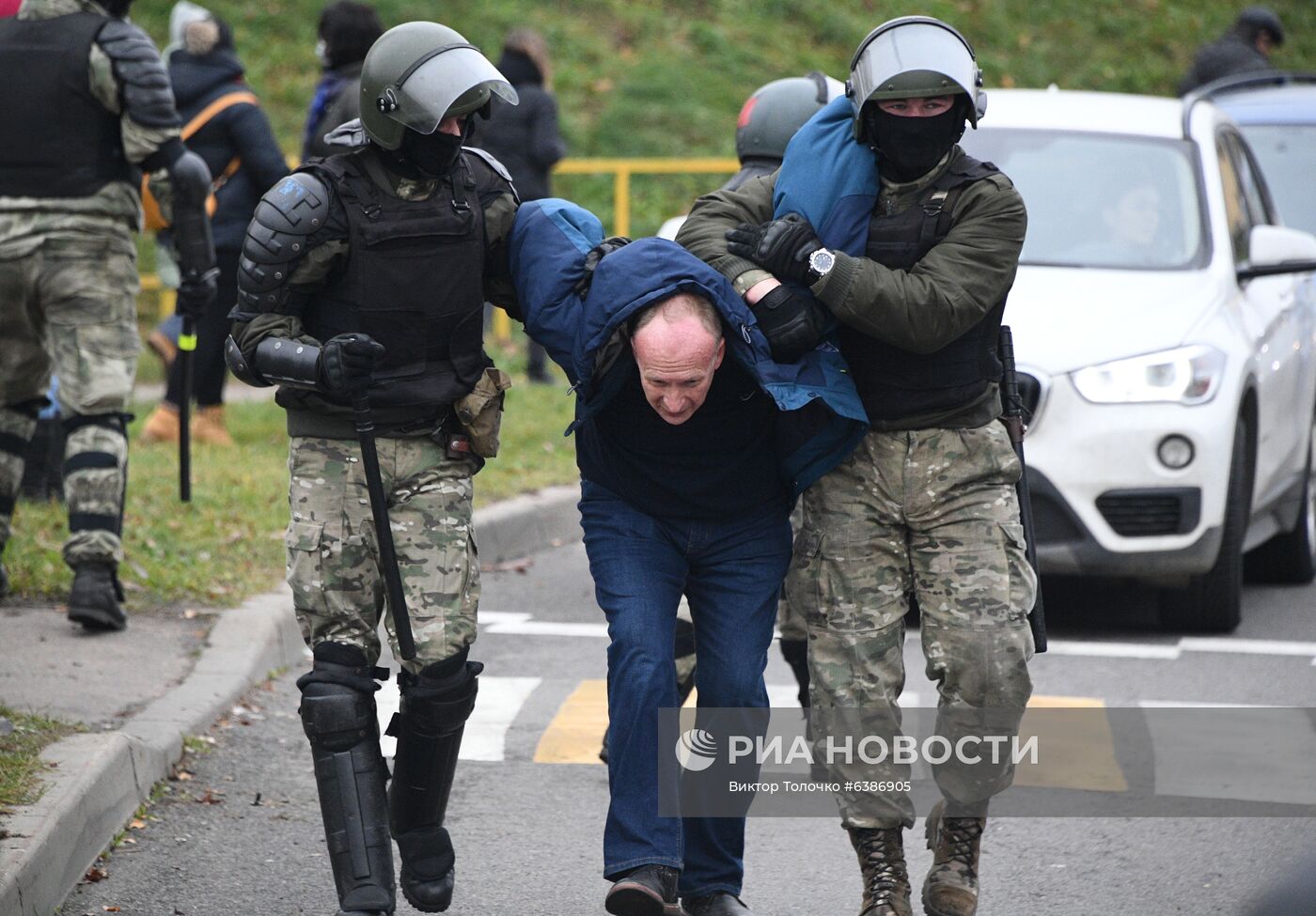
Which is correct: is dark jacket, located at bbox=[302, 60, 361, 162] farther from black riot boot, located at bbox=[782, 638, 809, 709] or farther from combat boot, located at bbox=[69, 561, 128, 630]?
black riot boot, located at bbox=[782, 638, 809, 709]

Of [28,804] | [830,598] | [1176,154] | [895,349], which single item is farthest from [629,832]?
[1176,154]

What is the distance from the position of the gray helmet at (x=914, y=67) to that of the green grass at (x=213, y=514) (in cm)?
371

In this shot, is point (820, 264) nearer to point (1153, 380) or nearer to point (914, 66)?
point (914, 66)

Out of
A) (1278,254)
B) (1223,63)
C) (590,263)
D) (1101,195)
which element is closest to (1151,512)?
(1278,254)

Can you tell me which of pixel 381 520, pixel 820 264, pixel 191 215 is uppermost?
pixel 820 264

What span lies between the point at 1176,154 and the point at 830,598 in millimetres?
4419

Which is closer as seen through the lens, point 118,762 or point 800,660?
point 118,762

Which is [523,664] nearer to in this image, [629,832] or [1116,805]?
[1116,805]

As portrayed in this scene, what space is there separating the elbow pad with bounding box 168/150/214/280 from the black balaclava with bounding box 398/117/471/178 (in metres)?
2.56

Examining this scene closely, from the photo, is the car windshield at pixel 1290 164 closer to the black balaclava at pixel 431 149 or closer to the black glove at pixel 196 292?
the black glove at pixel 196 292

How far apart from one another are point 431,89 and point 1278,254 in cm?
438

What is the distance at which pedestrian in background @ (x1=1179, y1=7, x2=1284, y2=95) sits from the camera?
13945 millimetres

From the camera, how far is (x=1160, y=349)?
6863 mm

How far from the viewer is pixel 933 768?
167 inches
